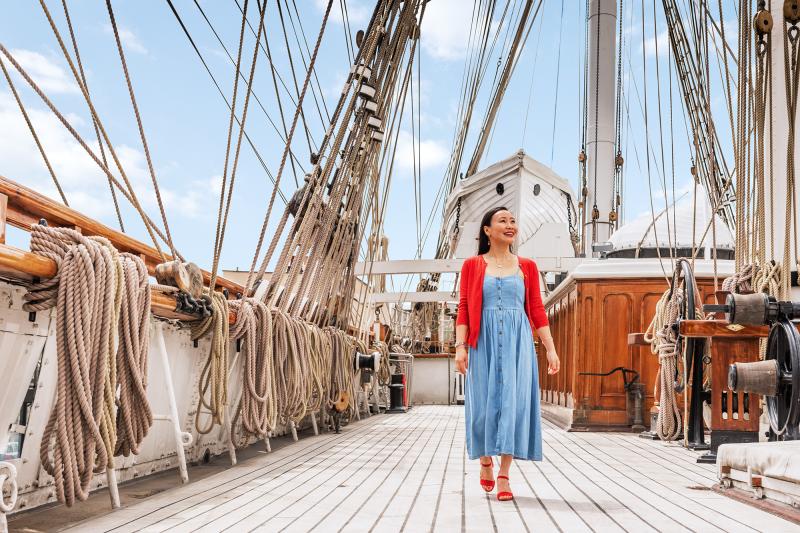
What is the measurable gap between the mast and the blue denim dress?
9.75 metres

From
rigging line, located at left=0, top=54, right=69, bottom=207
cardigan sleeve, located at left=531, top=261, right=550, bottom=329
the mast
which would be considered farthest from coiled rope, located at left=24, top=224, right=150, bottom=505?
the mast

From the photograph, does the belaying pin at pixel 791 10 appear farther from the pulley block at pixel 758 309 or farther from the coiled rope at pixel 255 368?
the coiled rope at pixel 255 368

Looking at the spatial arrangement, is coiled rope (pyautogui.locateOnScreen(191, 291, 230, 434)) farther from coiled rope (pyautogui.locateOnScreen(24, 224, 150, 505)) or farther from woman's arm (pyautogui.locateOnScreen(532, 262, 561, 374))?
woman's arm (pyautogui.locateOnScreen(532, 262, 561, 374))

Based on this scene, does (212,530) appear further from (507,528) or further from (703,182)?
(703,182)

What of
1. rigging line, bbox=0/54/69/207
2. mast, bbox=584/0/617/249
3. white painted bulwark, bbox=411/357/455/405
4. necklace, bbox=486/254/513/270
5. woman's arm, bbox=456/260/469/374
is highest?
mast, bbox=584/0/617/249

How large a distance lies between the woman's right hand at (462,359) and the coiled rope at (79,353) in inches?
51.8

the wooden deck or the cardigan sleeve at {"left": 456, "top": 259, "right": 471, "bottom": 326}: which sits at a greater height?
the cardigan sleeve at {"left": 456, "top": 259, "right": 471, "bottom": 326}

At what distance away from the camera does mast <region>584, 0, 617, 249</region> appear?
42.8ft

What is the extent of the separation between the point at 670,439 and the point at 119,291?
168 inches

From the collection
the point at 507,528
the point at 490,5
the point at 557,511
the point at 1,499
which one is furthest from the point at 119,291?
the point at 490,5

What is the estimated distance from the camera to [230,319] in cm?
412

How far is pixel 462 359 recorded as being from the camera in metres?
3.23

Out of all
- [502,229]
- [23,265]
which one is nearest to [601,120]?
[502,229]

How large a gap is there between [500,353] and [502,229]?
50 cm
